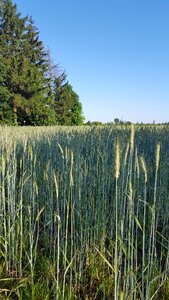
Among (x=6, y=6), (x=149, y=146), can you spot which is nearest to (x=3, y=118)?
(x=6, y=6)

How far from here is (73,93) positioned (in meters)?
26.7

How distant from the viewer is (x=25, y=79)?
18.5 metres

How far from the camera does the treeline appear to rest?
58.7ft

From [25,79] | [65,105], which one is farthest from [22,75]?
[65,105]

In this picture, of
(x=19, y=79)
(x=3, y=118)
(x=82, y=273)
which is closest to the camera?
(x=82, y=273)

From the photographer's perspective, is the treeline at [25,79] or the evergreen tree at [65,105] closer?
the treeline at [25,79]

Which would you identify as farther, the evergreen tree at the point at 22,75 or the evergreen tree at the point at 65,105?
the evergreen tree at the point at 65,105

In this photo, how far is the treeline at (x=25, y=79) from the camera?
17.9m

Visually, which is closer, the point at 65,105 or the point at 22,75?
the point at 22,75

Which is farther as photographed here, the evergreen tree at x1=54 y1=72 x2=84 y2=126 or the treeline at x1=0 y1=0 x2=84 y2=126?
the evergreen tree at x1=54 y1=72 x2=84 y2=126

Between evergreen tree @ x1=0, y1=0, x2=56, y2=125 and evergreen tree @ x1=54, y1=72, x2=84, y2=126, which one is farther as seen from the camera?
evergreen tree @ x1=54, y1=72, x2=84, y2=126

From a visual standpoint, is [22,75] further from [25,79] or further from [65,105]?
[65,105]

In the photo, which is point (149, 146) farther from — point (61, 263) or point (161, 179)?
point (61, 263)

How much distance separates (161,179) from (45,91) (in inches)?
752
